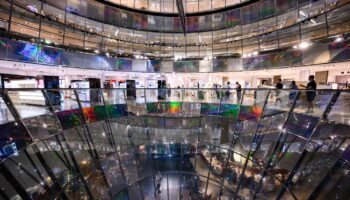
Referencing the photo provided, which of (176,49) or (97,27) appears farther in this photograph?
(176,49)

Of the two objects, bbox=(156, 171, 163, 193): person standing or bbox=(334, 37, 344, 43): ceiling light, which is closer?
bbox=(156, 171, 163, 193): person standing

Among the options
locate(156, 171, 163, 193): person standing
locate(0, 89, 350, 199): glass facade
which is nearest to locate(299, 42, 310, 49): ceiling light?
locate(0, 89, 350, 199): glass facade

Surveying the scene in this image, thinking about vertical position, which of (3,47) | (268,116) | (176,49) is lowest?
(268,116)

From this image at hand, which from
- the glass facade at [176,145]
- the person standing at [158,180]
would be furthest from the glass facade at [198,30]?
the person standing at [158,180]

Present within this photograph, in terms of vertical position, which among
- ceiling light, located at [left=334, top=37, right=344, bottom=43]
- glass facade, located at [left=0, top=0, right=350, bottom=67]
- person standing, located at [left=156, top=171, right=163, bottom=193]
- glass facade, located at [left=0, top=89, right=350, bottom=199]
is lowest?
person standing, located at [left=156, top=171, right=163, bottom=193]

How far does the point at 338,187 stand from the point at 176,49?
72.5ft

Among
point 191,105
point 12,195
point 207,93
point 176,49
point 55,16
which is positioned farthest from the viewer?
point 176,49

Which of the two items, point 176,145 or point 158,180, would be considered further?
point 176,145

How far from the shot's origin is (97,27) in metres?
20.5

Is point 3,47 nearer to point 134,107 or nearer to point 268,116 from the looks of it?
point 134,107

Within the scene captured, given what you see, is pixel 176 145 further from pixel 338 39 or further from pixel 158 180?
pixel 338 39

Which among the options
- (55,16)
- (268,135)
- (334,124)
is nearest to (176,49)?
(55,16)

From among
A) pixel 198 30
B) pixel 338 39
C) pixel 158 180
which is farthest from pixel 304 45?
pixel 158 180

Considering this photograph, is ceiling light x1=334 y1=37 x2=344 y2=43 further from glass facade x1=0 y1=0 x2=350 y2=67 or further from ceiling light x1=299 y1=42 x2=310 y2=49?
ceiling light x1=299 y1=42 x2=310 y2=49
